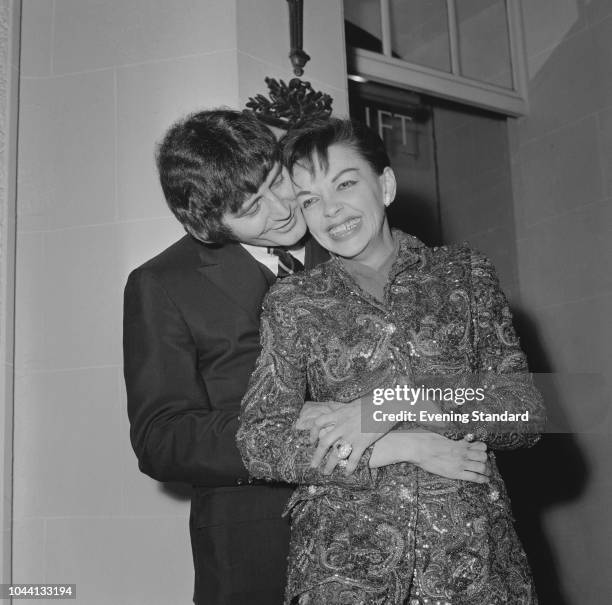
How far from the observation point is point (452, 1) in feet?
10.6

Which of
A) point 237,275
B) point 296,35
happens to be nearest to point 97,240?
point 237,275

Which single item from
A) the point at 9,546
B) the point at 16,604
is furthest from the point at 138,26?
the point at 16,604

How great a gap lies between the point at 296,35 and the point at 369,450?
1.46m

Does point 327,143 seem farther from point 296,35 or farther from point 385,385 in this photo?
point 296,35

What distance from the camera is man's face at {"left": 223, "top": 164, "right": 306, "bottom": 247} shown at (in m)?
1.47

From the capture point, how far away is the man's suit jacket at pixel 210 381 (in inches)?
55.5

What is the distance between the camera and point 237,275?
1.53m

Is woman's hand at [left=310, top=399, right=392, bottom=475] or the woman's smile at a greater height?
the woman's smile

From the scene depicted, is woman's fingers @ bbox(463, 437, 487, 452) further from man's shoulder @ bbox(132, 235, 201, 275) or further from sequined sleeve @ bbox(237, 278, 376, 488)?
man's shoulder @ bbox(132, 235, 201, 275)

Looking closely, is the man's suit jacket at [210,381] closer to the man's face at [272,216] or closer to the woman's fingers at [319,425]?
the man's face at [272,216]

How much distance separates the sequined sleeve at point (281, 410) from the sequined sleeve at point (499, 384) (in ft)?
0.60

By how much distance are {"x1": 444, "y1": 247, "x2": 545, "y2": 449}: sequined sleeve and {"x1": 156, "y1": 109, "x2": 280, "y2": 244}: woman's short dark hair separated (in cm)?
49

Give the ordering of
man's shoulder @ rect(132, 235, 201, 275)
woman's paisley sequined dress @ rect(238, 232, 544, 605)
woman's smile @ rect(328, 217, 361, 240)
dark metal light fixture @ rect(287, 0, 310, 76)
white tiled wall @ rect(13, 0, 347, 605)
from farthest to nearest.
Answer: dark metal light fixture @ rect(287, 0, 310, 76), white tiled wall @ rect(13, 0, 347, 605), man's shoulder @ rect(132, 235, 201, 275), woman's smile @ rect(328, 217, 361, 240), woman's paisley sequined dress @ rect(238, 232, 544, 605)

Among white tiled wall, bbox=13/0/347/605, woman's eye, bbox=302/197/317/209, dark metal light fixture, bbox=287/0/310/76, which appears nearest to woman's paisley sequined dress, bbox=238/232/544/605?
woman's eye, bbox=302/197/317/209
